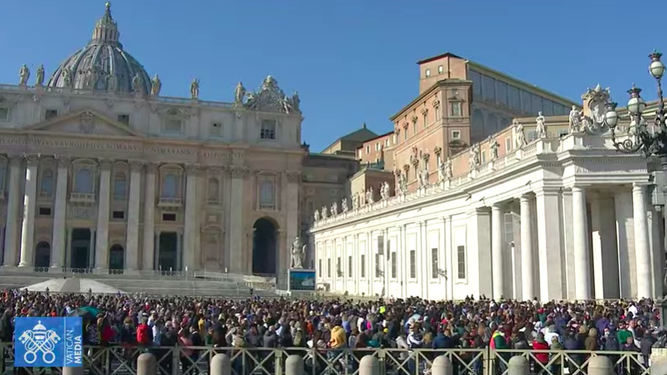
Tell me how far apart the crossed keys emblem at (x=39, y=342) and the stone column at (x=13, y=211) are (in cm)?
5565

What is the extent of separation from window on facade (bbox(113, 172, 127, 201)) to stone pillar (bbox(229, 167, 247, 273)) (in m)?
10.3

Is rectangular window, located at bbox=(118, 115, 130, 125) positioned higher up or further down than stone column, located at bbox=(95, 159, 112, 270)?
higher up

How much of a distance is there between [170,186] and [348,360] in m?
56.6

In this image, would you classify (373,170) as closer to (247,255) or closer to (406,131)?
(406,131)

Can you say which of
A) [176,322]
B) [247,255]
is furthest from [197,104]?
[176,322]

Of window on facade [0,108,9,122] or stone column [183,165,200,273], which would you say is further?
stone column [183,165,200,273]

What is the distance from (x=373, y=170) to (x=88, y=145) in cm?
2718

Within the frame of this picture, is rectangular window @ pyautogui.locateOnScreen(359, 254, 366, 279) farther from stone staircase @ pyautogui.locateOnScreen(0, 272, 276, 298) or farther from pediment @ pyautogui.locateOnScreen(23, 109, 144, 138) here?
pediment @ pyautogui.locateOnScreen(23, 109, 144, 138)

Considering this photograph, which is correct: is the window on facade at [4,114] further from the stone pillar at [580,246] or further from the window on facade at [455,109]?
the stone pillar at [580,246]

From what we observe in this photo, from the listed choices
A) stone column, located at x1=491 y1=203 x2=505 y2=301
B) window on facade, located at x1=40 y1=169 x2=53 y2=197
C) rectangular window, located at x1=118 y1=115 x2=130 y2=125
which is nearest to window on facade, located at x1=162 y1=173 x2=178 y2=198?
rectangular window, located at x1=118 y1=115 x2=130 y2=125

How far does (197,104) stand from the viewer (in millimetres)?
69250

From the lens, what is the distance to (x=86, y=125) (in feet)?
213

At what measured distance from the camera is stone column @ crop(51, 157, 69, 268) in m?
63.0

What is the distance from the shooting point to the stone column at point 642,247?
85.7ft
